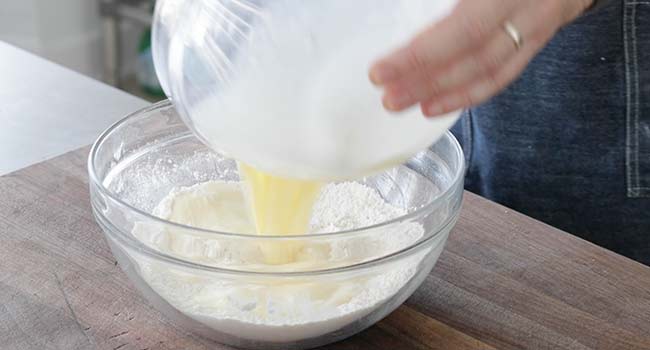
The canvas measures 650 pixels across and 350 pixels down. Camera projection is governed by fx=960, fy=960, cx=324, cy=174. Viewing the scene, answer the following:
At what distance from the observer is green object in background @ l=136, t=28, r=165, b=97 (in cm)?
229

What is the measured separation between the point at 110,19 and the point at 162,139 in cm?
145

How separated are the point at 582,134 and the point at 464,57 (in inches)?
20.1

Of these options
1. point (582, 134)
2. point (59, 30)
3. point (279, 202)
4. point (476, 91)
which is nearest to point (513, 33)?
point (476, 91)

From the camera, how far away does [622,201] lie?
108 centimetres

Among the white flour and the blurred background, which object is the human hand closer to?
the white flour

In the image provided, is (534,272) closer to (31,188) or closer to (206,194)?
(206,194)

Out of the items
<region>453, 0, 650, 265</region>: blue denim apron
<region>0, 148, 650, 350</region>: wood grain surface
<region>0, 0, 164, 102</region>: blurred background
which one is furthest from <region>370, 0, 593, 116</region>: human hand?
<region>0, 0, 164, 102</region>: blurred background

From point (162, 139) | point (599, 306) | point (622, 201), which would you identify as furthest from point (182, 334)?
point (622, 201)

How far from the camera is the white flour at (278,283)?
27.0 inches

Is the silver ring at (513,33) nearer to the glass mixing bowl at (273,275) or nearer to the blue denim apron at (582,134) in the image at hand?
the glass mixing bowl at (273,275)

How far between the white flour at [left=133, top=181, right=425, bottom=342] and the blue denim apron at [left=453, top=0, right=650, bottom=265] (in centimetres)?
39

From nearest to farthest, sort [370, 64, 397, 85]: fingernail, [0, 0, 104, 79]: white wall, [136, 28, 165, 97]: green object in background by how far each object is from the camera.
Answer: [370, 64, 397, 85]: fingernail, [0, 0, 104, 79]: white wall, [136, 28, 165, 97]: green object in background

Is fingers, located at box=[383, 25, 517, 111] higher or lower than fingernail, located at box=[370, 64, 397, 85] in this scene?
lower

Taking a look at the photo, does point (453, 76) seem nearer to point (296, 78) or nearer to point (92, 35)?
point (296, 78)
